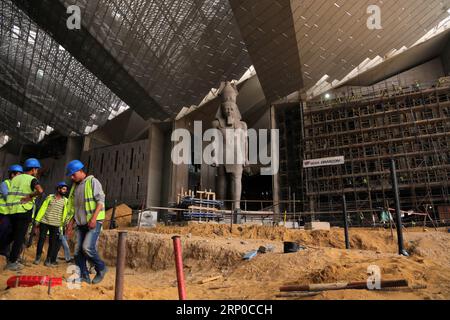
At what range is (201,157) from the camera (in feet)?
108

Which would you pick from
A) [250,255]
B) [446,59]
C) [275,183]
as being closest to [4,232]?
[250,255]

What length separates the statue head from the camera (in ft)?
58.1

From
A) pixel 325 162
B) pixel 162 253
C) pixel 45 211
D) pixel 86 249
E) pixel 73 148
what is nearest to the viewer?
pixel 86 249

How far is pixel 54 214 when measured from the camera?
23.3ft

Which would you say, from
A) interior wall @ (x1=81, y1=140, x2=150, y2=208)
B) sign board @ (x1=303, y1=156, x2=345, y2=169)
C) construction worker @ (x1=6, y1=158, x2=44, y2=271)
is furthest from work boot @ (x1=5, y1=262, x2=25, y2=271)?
interior wall @ (x1=81, y1=140, x2=150, y2=208)

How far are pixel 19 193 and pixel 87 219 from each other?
1.73 m

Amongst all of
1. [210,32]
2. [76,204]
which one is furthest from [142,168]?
[76,204]

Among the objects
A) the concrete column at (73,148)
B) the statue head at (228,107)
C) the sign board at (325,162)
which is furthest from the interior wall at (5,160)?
the sign board at (325,162)

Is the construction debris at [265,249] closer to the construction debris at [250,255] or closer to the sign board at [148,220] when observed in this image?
the construction debris at [250,255]

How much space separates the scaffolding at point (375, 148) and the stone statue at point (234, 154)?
7.95 m

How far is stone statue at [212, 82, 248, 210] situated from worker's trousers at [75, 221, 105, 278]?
1204cm

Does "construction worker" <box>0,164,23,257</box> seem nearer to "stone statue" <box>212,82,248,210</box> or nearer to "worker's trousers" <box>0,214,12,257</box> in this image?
"worker's trousers" <box>0,214,12,257</box>

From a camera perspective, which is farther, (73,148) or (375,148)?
(73,148)

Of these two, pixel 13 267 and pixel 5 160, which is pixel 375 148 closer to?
pixel 13 267
